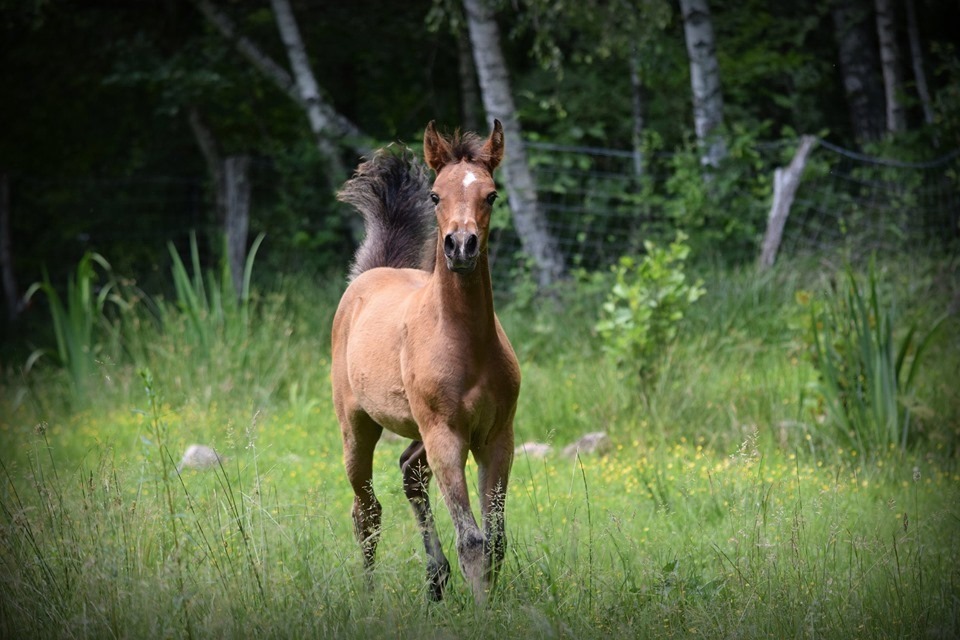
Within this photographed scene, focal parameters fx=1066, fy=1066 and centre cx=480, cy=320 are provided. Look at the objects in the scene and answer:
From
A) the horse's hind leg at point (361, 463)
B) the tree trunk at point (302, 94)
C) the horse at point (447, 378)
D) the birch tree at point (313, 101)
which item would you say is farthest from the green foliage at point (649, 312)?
the birch tree at point (313, 101)

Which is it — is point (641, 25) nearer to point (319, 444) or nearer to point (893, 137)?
point (893, 137)

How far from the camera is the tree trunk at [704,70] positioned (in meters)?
11.8

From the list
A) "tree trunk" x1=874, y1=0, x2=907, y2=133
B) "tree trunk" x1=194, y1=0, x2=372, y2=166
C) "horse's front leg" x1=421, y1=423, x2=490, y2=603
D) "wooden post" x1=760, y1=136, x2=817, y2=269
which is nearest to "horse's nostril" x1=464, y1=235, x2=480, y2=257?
"horse's front leg" x1=421, y1=423, x2=490, y2=603

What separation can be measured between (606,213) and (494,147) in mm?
7257

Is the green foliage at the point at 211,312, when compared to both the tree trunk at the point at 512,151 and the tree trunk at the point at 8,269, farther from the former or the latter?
the tree trunk at the point at 8,269

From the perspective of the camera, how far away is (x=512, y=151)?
36.7 feet

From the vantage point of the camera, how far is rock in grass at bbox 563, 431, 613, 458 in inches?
276

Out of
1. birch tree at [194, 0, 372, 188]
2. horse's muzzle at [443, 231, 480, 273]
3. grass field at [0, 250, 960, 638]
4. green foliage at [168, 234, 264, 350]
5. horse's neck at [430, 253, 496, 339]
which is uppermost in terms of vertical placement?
birch tree at [194, 0, 372, 188]

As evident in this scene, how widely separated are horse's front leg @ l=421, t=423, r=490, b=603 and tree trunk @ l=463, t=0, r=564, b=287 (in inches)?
270

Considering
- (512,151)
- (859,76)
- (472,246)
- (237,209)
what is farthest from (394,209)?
(859,76)

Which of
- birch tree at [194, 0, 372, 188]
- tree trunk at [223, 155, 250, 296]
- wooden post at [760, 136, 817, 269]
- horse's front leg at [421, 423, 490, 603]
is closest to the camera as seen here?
horse's front leg at [421, 423, 490, 603]

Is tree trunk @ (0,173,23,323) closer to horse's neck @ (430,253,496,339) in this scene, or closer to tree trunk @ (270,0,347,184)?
tree trunk @ (270,0,347,184)

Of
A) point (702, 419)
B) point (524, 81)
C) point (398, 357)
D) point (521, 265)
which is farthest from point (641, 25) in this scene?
point (398, 357)

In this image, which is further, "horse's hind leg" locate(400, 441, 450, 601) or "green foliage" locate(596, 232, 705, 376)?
"green foliage" locate(596, 232, 705, 376)
